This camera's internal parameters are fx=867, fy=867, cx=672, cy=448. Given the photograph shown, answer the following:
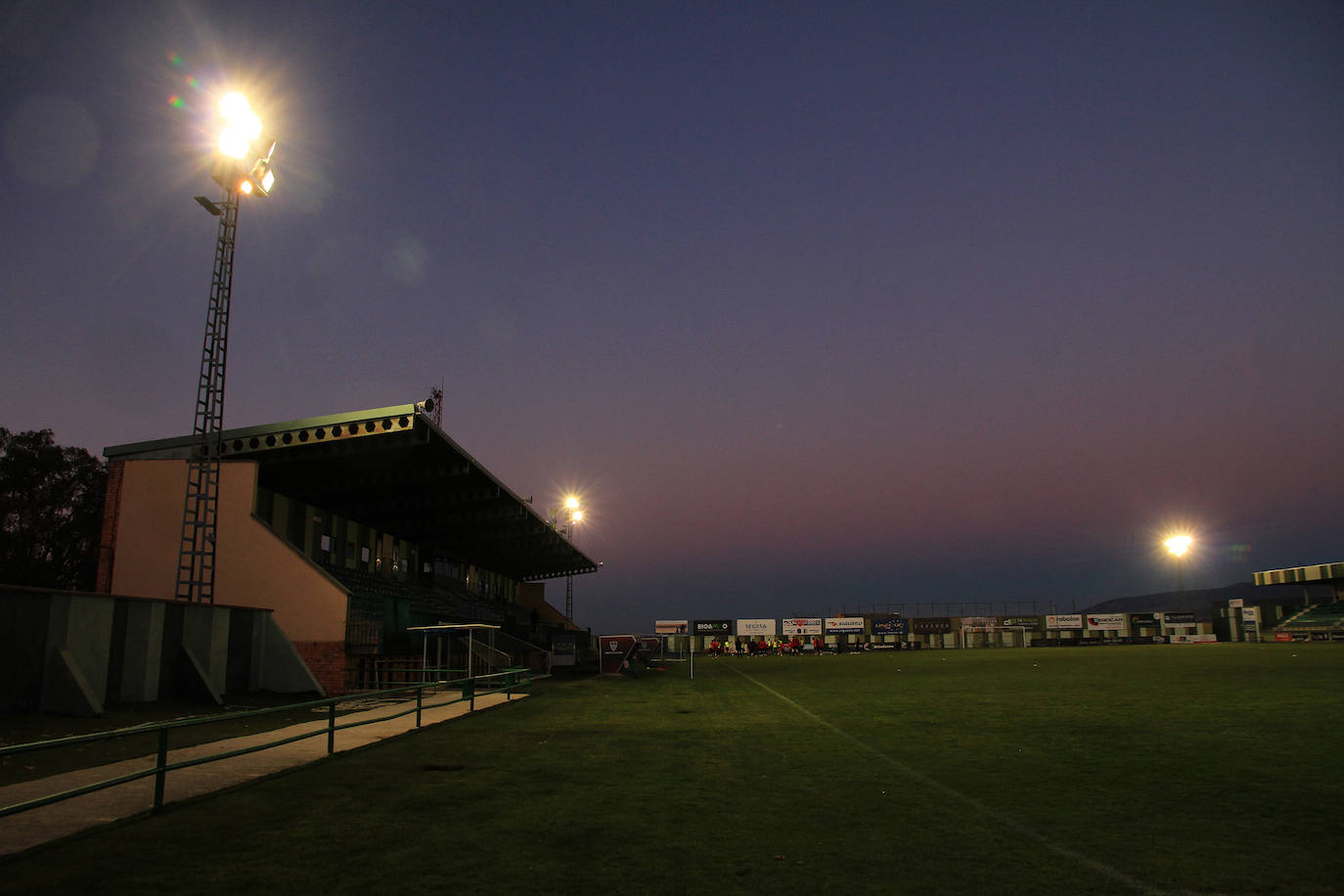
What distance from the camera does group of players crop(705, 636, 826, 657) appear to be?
81.6m

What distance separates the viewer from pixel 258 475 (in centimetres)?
2981

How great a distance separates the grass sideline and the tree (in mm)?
54124

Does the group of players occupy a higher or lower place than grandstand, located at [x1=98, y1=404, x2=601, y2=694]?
lower

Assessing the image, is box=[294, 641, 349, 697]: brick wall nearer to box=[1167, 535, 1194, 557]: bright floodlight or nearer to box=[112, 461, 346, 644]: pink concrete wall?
box=[112, 461, 346, 644]: pink concrete wall

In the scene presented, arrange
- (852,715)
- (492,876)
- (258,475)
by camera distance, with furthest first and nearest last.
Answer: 1. (258,475)
2. (852,715)
3. (492,876)

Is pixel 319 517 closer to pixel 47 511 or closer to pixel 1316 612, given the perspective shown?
pixel 47 511

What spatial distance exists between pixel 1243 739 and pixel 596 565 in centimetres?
6857

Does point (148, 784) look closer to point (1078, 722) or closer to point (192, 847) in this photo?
point (192, 847)

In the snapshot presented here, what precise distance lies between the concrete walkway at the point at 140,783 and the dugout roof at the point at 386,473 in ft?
44.9

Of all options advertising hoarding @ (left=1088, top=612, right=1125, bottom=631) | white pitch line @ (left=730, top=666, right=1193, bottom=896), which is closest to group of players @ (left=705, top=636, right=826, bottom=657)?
advertising hoarding @ (left=1088, top=612, right=1125, bottom=631)

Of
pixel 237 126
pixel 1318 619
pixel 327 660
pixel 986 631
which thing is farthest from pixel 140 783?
pixel 1318 619

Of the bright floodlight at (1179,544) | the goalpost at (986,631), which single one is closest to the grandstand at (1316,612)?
the bright floodlight at (1179,544)

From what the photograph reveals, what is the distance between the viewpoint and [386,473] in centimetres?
3497

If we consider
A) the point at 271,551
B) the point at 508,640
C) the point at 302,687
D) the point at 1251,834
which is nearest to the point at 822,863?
the point at 1251,834
